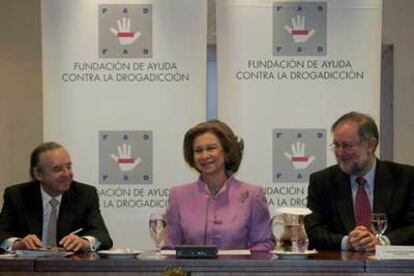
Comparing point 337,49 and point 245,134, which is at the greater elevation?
point 337,49

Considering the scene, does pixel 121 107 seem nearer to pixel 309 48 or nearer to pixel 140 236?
pixel 140 236

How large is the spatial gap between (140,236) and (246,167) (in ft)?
2.68

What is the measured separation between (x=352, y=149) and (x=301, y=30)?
1.36 m

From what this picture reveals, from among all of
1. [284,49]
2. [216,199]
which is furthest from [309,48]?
[216,199]

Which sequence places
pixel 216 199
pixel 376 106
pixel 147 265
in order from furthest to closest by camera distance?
1. pixel 376 106
2. pixel 216 199
3. pixel 147 265

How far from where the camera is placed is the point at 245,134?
4.51 metres

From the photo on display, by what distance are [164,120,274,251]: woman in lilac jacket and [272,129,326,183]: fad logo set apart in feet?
3.63

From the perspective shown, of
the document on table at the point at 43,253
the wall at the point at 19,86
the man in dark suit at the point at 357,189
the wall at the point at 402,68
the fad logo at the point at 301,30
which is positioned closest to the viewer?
the document on table at the point at 43,253

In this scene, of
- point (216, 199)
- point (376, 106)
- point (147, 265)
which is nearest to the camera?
point (147, 265)

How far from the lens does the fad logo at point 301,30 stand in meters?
4.48

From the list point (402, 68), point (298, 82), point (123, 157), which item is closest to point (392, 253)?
point (298, 82)

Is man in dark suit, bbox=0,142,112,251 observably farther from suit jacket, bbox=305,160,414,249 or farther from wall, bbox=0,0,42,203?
wall, bbox=0,0,42,203

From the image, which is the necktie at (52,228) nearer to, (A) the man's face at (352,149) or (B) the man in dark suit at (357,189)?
(B) the man in dark suit at (357,189)

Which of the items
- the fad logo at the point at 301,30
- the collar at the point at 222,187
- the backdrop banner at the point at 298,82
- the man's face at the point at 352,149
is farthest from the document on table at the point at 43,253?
the fad logo at the point at 301,30
